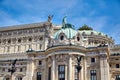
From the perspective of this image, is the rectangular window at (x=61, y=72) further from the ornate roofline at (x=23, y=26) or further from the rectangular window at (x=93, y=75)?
the ornate roofline at (x=23, y=26)

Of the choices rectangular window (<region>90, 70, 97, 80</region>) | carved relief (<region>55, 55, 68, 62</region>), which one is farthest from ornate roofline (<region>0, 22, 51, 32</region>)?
rectangular window (<region>90, 70, 97, 80</region>)

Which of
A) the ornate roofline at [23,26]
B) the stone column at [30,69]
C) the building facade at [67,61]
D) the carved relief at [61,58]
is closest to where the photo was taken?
the building facade at [67,61]

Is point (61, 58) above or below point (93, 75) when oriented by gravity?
above

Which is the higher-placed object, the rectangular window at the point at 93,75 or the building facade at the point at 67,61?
the building facade at the point at 67,61

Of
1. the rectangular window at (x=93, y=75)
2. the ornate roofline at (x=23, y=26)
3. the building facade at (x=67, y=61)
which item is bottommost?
the rectangular window at (x=93, y=75)

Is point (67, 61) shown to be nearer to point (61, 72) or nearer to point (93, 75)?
point (61, 72)

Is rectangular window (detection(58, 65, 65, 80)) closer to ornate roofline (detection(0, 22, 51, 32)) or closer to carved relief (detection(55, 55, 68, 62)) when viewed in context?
carved relief (detection(55, 55, 68, 62))

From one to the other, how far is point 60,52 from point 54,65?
12.3ft

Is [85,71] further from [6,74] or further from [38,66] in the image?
[6,74]

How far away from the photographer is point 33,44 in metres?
108

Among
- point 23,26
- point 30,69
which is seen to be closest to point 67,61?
point 30,69

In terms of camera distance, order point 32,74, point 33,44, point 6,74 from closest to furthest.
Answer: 1. point 32,74
2. point 6,74
3. point 33,44

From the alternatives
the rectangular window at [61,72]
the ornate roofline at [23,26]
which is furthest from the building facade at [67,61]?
the ornate roofline at [23,26]

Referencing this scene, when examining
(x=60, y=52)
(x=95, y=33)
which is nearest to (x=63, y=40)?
(x=60, y=52)
